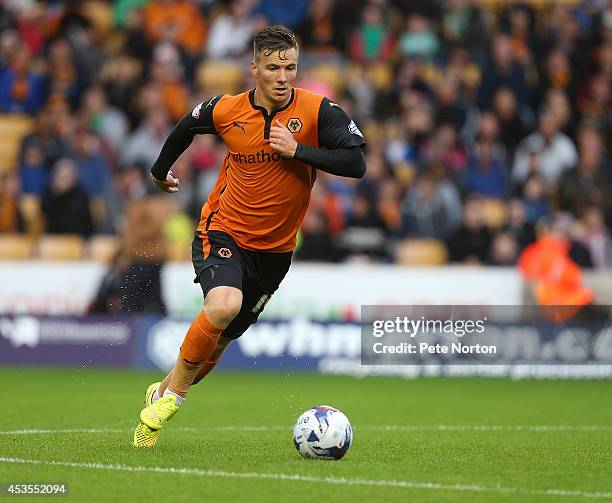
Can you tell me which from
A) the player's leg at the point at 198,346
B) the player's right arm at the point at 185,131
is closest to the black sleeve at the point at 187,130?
the player's right arm at the point at 185,131

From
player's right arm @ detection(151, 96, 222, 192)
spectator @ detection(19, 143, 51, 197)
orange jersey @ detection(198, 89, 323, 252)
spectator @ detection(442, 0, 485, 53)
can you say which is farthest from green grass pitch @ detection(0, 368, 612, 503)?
spectator @ detection(442, 0, 485, 53)

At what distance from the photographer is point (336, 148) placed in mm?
8234

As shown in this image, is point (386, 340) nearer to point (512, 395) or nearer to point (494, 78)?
point (512, 395)

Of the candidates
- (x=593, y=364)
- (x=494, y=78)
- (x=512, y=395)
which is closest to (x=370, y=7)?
(x=494, y=78)

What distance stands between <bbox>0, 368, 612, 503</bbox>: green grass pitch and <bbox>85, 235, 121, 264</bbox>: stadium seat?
A: 2709mm

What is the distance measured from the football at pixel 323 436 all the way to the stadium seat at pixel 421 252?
10.5 metres

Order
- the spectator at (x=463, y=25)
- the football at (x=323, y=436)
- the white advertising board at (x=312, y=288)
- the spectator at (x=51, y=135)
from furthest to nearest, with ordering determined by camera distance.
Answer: the spectator at (x=463, y=25), the spectator at (x=51, y=135), the white advertising board at (x=312, y=288), the football at (x=323, y=436)

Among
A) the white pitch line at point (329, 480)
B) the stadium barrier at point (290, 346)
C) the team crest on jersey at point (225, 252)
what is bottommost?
the stadium barrier at point (290, 346)

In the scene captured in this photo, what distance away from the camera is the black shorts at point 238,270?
8297 mm

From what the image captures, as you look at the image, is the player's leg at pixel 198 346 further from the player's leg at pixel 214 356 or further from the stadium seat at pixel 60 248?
the stadium seat at pixel 60 248

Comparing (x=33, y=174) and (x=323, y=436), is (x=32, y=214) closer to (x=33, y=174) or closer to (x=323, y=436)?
(x=33, y=174)

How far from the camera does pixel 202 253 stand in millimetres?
8508

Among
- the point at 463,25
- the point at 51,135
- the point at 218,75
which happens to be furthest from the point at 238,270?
the point at 463,25

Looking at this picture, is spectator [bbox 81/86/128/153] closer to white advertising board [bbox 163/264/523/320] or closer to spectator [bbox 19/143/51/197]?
spectator [bbox 19/143/51/197]
